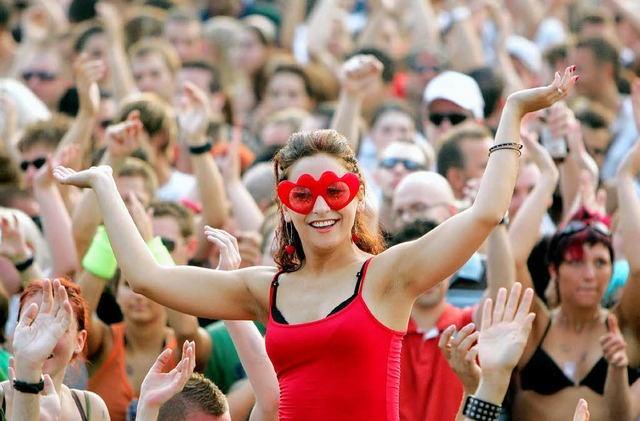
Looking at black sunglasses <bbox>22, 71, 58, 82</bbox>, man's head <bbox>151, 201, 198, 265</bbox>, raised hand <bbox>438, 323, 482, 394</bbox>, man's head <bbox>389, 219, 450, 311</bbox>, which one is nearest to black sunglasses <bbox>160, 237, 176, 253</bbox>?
man's head <bbox>151, 201, 198, 265</bbox>

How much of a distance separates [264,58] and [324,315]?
25.6 feet

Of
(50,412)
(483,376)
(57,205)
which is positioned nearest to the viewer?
(483,376)

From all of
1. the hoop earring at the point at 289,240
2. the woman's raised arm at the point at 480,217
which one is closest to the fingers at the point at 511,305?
the woman's raised arm at the point at 480,217

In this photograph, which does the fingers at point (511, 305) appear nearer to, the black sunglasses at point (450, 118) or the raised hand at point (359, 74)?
the raised hand at point (359, 74)

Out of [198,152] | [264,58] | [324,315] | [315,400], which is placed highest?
[264,58]

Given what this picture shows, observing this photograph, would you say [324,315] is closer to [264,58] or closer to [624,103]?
[624,103]

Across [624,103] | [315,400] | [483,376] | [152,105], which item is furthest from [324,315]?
[624,103]

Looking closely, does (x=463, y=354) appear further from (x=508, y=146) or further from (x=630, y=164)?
(x=630, y=164)

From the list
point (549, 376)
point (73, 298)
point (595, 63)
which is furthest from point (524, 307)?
point (595, 63)

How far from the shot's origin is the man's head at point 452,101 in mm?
8531

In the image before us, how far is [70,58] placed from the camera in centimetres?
1165

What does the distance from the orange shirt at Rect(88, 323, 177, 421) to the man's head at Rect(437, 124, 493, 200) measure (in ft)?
7.22

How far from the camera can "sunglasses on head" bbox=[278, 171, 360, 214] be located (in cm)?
406

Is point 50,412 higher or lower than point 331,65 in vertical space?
lower
